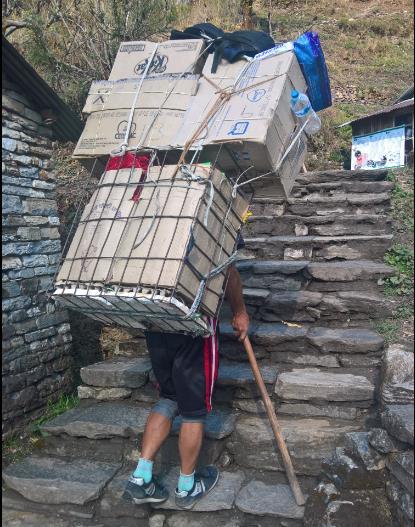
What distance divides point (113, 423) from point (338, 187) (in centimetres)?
479

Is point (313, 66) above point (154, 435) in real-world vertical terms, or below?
above

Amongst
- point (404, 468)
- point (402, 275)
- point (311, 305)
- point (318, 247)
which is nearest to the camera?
point (404, 468)

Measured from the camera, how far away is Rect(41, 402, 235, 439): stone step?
3822mm

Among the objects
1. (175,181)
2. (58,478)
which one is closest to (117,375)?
(58,478)

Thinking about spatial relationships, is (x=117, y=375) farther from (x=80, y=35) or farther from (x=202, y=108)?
(x=80, y=35)

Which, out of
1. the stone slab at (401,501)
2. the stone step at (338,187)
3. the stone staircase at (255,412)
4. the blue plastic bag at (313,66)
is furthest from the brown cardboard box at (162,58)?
the stone step at (338,187)

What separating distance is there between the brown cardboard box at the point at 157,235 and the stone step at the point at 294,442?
1.29 metres

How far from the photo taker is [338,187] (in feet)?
24.3

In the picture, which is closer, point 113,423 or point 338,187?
point 113,423

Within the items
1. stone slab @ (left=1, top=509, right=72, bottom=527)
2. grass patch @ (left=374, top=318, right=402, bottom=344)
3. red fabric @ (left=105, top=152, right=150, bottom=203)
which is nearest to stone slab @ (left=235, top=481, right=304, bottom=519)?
stone slab @ (left=1, top=509, right=72, bottom=527)

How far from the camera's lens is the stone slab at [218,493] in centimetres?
325

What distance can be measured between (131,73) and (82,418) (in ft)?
8.21

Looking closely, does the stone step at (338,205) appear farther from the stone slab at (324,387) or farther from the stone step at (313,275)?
the stone slab at (324,387)

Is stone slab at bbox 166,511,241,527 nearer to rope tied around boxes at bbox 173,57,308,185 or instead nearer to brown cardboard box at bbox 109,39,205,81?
rope tied around boxes at bbox 173,57,308,185
